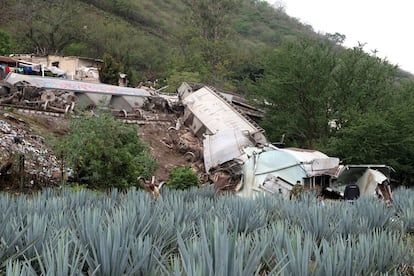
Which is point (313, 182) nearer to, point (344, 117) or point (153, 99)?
point (344, 117)

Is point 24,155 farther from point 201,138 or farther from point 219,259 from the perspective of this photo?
point 201,138

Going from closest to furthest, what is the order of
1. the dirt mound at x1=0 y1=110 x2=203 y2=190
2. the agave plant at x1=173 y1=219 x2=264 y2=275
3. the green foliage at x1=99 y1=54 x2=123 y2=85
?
the agave plant at x1=173 y1=219 x2=264 y2=275 → the dirt mound at x1=0 y1=110 x2=203 y2=190 → the green foliage at x1=99 y1=54 x2=123 y2=85

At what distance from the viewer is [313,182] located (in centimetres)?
1370

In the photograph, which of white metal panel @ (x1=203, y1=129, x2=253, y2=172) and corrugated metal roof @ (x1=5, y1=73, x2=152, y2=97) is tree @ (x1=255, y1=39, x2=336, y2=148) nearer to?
white metal panel @ (x1=203, y1=129, x2=253, y2=172)

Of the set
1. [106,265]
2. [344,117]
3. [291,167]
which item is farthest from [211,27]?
[106,265]

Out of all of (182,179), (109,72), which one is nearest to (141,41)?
(109,72)

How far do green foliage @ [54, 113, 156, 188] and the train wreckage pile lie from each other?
82 centimetres

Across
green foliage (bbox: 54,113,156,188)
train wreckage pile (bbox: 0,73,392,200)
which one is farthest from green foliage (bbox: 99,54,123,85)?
green foliage (bbox: 54,113,156,188)

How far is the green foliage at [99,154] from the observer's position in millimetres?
10906

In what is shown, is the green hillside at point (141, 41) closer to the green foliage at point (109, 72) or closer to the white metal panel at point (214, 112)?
the green foliage at point (109, 72)

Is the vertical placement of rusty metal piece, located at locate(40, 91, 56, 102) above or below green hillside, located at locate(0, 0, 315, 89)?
below

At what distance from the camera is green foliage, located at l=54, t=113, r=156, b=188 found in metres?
10.9

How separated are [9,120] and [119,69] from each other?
21.2 metres

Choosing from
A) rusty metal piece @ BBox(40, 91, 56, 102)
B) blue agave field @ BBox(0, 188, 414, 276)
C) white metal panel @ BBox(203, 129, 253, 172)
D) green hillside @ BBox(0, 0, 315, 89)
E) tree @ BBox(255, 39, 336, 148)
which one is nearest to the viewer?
blue agave field @ BBox(0, 188, 414, 276)
